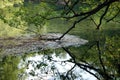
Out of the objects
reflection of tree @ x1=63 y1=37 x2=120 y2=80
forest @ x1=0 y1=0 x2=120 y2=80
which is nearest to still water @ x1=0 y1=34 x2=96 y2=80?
forest @ x1=0 y1=0 x2=120 y2=80

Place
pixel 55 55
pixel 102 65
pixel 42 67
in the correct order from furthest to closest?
1. pixel 55 55
2. pixel 42 67
3. pixel 102 65

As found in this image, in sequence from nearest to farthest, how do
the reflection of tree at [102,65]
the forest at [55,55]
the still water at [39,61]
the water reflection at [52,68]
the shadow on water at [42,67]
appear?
the reflection of tree at [102,65]
the forest at [55,55]
the water reflection at [52,68]
the shadow on water at [42,67]
the still water at [39,61]

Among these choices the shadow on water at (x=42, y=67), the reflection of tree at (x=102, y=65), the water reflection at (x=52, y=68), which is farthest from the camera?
the shadow on water at (x=42, y=67)

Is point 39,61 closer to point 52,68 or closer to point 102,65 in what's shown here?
point 52,68

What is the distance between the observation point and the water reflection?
56.0 ft

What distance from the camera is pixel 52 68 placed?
19.4 meters

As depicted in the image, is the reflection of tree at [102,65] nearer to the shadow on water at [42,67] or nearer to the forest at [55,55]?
the forest at [55,55]

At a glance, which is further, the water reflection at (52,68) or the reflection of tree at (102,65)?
the water reflection at (52,68)

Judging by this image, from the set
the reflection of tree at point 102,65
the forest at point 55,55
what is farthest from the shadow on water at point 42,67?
the reflection of tree at point 102,65

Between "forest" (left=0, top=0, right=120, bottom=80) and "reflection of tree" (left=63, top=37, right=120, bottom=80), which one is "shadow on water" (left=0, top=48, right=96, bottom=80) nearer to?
"forest" (left=0, top=0, right=120, bottom=80)

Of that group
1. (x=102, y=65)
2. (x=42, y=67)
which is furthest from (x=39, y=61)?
(x=102, y=65)


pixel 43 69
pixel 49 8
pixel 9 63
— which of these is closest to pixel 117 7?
pixel 49 8

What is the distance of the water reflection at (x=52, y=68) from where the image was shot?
17062 mm

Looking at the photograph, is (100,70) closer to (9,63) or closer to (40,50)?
(9,63)
